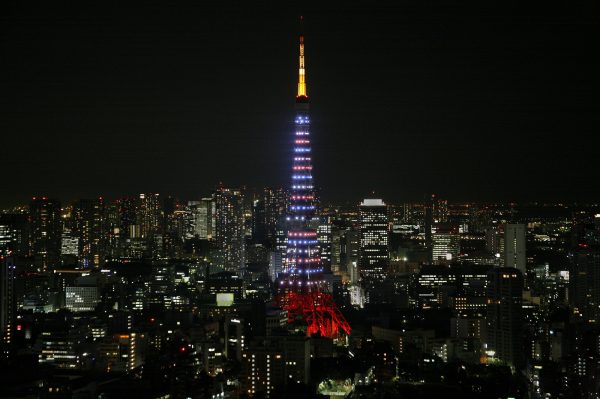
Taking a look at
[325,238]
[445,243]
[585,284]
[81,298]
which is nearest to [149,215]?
[325,238]

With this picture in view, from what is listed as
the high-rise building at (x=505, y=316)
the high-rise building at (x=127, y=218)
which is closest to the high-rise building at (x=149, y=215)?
the high-rise building at (x=127, y=218)

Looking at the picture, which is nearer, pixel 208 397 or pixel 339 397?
pixel 208 397

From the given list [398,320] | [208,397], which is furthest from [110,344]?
[398,320]

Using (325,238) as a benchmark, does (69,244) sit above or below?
below

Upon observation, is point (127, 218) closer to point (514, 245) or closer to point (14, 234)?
point (14, 234)

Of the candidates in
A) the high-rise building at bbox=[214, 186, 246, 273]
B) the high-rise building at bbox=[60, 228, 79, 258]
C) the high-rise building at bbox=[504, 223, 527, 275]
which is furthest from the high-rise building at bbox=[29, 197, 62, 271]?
the high-rise building at bbox=[504, 223, 527, 275]

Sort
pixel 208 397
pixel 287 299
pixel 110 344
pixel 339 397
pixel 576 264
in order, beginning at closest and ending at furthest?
pixel 208 397 → pixel 339 397 → pixel 110 344 → pixel 287 299 → pixel 576 264

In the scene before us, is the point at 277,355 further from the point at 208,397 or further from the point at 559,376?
the point at 559,376

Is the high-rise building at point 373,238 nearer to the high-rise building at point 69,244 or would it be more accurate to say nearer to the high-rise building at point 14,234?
the high-rise building at point 69,244
